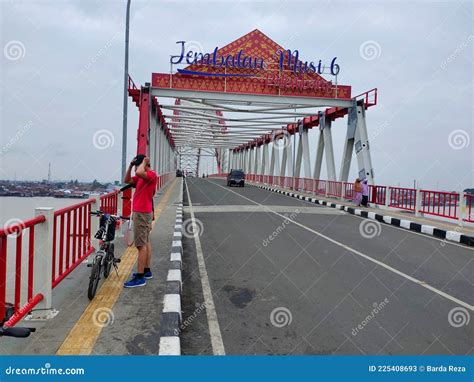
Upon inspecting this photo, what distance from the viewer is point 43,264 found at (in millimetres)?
4195

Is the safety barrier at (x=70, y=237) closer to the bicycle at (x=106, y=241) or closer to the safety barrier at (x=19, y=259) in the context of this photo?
the bicycle at (x=106, y=241)

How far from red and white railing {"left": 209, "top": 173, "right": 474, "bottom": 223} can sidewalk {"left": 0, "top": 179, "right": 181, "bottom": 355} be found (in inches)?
389

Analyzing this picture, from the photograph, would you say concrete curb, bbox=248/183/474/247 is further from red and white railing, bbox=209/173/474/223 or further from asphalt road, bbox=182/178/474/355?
red and white railing, bbox=209/173/474/223

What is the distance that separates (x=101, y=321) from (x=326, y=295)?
2.67 meters

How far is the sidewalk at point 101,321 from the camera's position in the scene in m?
3.42

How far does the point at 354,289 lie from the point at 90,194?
13.6 ft

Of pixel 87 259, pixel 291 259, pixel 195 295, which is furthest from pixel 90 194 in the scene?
pixel 291 259

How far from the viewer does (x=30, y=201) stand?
5656 mm

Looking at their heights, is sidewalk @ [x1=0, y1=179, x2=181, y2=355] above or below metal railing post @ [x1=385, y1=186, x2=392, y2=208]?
below

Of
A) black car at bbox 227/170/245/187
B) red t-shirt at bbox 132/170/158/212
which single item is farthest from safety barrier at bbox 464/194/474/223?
black car at bbox 227/170/245/187

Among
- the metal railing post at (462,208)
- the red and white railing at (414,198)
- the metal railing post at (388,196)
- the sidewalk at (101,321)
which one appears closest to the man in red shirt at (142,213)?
the sidewalk at (101,321)

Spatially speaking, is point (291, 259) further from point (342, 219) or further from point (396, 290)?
point (342, 219)

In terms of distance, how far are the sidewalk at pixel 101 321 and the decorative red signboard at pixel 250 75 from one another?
56.3ft

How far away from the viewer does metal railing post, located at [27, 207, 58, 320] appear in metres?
4.12
